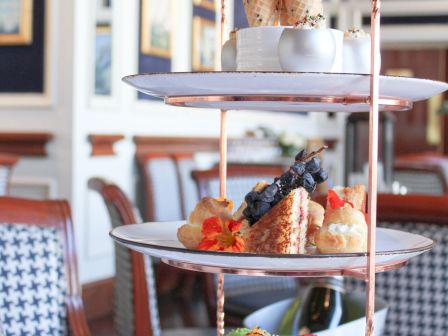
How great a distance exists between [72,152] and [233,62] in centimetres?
374

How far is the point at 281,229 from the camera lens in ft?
2.88

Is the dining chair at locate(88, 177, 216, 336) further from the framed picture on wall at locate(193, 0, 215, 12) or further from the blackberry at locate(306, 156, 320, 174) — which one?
the framed picture on wall at locate(193, 0, 215, 12)

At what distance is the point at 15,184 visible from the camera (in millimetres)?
4781

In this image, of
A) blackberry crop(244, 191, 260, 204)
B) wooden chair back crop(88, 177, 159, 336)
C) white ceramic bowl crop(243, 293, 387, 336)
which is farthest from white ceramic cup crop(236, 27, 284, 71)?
wooden chair back crop(88, 177, 159, 336)

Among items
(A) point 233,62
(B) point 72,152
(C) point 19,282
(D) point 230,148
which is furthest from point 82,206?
(A) point 233,62

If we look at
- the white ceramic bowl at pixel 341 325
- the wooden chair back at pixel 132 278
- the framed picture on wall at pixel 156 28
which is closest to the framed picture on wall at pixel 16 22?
the framed picture on wall at pixel 156 28

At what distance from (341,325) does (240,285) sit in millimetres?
1862

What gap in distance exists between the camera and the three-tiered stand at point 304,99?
81cm

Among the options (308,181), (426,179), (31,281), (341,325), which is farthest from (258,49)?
(426,179)

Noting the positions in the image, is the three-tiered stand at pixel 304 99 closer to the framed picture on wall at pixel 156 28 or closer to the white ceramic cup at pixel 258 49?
the white ceramic cup at pixel 258 49

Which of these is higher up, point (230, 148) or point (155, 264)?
point (230, 148)

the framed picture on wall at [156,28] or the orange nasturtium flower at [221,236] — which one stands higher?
the framed picture on wall at [156,28]

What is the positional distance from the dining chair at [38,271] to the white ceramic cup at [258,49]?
0.90 meters

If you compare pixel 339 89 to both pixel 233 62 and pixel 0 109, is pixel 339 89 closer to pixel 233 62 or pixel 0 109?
pixel 233 62
